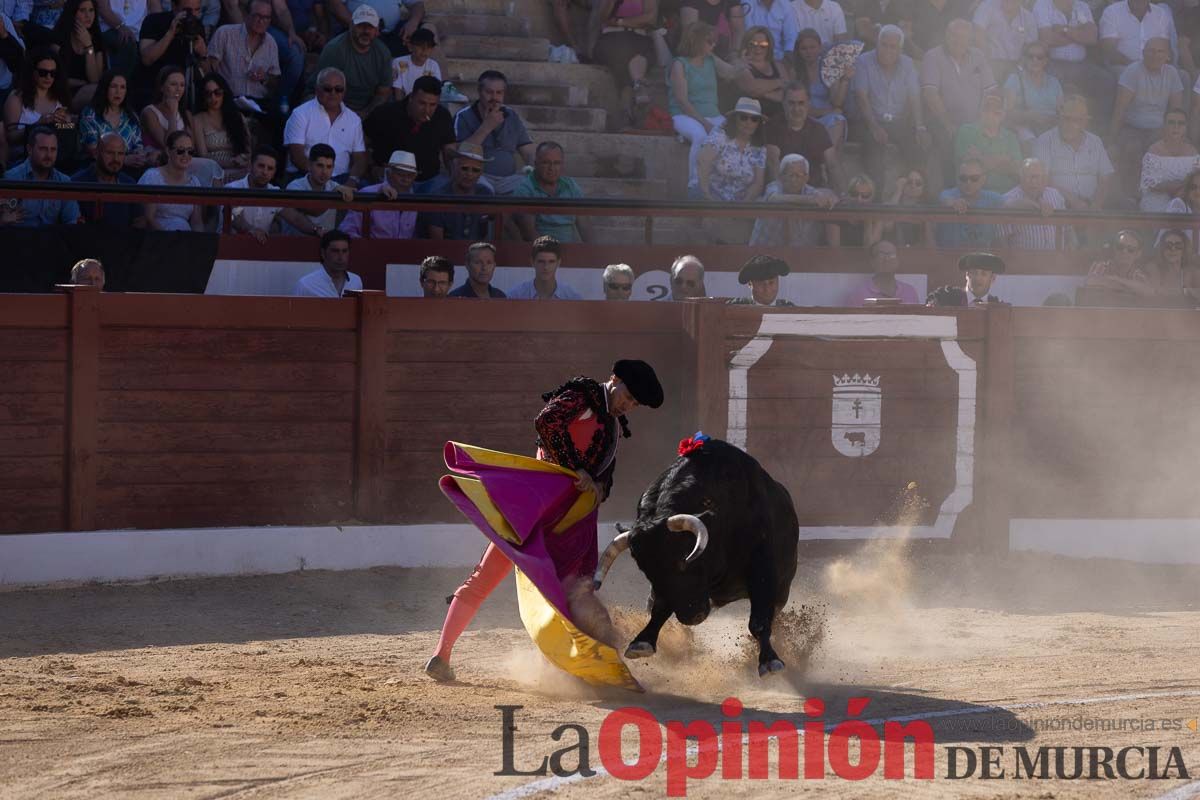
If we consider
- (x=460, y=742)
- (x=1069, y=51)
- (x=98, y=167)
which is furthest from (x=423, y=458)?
(x=1069, y=51)

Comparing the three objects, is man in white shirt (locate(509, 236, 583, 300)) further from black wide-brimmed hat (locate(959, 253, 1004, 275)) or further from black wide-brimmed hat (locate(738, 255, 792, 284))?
black wide-brimmed hat (locate(959, 253, 1004, 275))

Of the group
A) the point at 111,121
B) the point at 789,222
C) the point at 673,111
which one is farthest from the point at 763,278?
the point at 111,121

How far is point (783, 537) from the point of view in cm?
561

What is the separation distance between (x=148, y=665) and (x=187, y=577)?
1.70m

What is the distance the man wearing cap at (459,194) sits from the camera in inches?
345

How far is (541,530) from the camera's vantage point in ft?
17.4

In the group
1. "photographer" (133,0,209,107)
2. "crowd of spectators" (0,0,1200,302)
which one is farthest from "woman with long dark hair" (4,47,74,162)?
"photographer" (133,0,209,107)

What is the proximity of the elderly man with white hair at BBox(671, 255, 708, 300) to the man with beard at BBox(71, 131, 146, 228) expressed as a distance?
2.84 meters

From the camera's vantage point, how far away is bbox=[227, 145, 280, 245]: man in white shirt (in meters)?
8.34

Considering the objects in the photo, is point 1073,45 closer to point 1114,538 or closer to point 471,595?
point 1114,538

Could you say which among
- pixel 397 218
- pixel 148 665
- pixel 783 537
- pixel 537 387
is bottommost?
pixel 148 665

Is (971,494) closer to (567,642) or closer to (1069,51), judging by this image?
(567,642)

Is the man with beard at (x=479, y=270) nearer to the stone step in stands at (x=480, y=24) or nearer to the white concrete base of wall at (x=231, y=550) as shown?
the white concrete base of wall at (x=231, y=550)

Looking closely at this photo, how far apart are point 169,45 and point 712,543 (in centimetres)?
532
